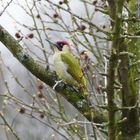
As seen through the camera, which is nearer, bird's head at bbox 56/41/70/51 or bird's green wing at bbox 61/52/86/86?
bird's green wing at bbox 61/52/86/86

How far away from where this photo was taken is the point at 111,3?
1.16m

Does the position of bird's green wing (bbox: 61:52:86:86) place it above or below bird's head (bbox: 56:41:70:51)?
below

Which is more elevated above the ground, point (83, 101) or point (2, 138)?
point (83, 101)

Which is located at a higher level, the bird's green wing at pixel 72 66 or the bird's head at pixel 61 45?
the bird's head at pixel 61 45

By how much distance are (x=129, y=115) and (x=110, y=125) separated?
51 cm

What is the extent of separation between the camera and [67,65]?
2.01 meters

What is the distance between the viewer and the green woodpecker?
1.89m

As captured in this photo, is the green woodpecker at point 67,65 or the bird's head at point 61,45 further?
the bird's head at point 61,45

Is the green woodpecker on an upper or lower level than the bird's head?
lower

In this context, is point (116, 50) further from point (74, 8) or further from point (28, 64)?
point (74, 8)

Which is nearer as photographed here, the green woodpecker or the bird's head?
the green woodpecker

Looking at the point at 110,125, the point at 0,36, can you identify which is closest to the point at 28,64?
the point at 0,36

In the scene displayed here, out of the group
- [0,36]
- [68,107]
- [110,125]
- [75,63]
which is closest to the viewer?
[110,125]

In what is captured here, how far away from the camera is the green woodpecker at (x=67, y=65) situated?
1887 mm
